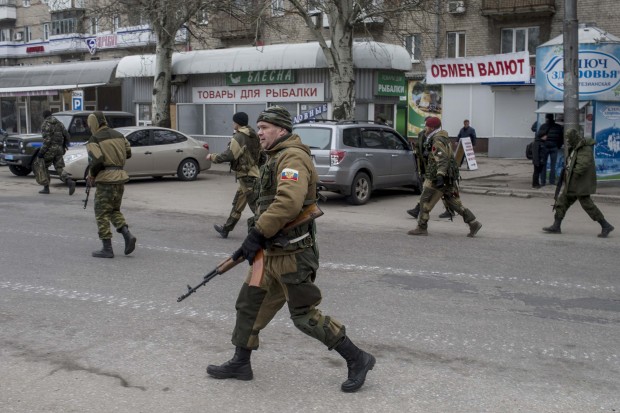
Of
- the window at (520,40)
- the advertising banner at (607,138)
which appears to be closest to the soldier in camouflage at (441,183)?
the advertising banner at (607,138)

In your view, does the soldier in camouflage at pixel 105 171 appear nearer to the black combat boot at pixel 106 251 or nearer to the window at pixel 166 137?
the black combat boot at pixel 106 251

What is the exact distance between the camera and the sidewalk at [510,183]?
661 inches

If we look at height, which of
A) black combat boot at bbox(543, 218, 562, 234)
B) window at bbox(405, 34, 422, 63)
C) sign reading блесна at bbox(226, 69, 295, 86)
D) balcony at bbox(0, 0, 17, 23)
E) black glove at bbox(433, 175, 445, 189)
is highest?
balcony at bbox(0, 0, 17, 23)

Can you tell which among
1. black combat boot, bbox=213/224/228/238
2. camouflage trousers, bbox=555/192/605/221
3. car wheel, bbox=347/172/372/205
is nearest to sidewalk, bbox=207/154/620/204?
car wheel, bbox=347/172/372/205

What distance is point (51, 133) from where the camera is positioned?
16531mm

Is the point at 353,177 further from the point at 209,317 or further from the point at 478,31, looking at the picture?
the point at 478,31

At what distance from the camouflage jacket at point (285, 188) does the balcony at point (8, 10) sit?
55260 millimetres

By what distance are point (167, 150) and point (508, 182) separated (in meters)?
8.61

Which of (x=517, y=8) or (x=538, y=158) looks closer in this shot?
(x=538, y=158)

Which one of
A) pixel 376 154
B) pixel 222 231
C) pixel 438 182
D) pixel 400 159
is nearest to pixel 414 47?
pixel 400 159

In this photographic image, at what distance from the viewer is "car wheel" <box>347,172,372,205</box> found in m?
15.2

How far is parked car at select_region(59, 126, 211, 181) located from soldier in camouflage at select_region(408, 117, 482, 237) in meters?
9.66

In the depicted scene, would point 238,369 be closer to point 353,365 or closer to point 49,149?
point 353,365

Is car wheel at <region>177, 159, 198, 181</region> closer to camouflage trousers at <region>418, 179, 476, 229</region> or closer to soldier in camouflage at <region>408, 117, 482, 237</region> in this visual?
soldier in camouflage at <region>408, 117, 482, 237</region>
